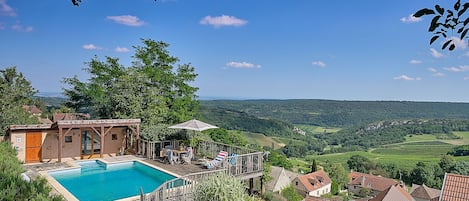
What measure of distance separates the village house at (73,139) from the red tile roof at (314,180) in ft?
118

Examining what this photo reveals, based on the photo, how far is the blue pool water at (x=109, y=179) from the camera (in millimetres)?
9906

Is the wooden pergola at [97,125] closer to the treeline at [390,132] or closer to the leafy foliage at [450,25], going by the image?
the leafy foliage at [450,25]

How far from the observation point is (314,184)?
4828 cm

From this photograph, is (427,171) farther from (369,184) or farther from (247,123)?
(247,123)

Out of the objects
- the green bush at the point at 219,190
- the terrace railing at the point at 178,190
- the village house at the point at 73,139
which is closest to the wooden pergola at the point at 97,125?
the village house at the point at 73,139

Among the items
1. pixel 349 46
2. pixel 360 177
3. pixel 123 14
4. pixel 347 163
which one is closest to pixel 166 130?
pixel 123 14

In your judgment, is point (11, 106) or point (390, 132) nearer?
point (11, 106)

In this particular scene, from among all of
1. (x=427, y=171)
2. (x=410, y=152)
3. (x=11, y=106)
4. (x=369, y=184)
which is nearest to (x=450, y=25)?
(x=11, y=106)

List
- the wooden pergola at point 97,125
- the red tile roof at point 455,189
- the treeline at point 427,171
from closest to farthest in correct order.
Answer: the red tile roof at point 455,189 → the wooden pergola at point 97,125 → the treeline at point 427,171

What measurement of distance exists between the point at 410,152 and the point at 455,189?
79.9 m

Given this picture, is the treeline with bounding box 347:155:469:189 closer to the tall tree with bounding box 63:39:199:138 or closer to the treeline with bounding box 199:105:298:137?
the treeline with bounding box 199:105:298:137

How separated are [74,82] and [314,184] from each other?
38.0 m

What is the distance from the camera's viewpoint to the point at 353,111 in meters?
139

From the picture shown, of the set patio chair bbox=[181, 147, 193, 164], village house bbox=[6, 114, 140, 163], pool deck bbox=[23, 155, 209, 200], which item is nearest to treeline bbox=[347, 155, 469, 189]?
patio chair bbox=[181, 147, 193, 164]
